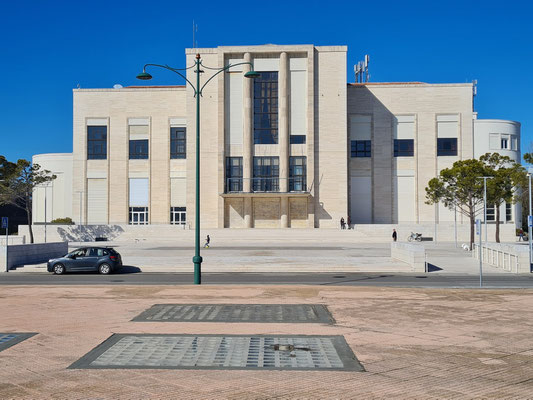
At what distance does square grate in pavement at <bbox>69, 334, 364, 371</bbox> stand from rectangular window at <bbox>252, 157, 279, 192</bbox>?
175ft

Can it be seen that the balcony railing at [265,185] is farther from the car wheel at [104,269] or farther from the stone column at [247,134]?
the car wheel at [104,269]

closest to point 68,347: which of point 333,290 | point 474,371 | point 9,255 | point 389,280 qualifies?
point 474,371

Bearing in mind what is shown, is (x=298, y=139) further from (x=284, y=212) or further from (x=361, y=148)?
(x=361, y=148)

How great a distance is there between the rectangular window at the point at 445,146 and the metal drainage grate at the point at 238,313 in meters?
59.0

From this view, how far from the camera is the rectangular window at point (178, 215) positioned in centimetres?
6719

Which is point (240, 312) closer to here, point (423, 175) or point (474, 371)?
point (474, 371)

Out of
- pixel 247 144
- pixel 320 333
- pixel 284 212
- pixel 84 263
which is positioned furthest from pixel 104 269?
pixel 247 144

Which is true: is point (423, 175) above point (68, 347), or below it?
above

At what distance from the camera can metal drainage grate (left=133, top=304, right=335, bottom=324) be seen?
36.4 feet

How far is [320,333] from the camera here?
973 centimetres

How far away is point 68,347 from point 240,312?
14.2 ft

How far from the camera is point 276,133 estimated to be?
63.7 meters

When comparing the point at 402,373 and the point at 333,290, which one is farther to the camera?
the point at 333,290

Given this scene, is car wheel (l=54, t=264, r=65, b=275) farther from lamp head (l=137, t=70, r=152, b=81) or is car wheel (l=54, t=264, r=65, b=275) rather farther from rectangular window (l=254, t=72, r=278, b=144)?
rectangular window (l=254, t=72, r=278, b=144)
